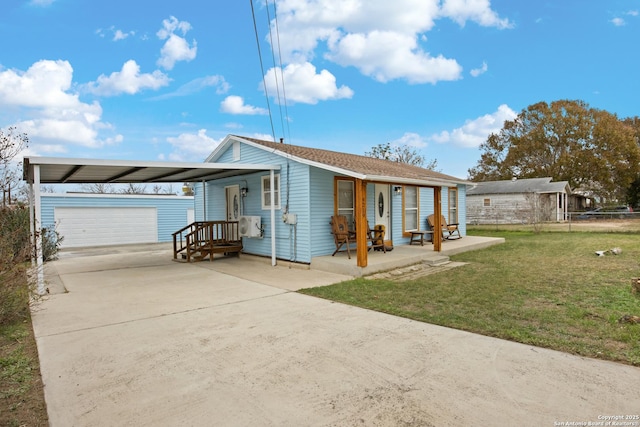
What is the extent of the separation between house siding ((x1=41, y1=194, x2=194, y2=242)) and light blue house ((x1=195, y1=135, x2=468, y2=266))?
545 centimetres

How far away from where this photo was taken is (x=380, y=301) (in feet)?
18.0

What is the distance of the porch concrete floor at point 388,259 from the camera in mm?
7684

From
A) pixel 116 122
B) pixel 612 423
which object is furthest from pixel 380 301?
pixel 116 122

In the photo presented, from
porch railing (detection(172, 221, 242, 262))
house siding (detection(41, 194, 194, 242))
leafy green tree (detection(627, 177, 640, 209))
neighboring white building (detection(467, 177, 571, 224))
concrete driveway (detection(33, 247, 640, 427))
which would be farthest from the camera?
leafy green tree (detection(627, 177, 640, 209))

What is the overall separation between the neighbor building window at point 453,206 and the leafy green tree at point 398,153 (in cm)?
1325

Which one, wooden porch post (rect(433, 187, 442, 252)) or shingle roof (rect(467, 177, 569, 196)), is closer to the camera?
wooden porch post (rect(433, 187, 442, 252))

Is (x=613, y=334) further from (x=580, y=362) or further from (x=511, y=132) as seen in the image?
(x=511, y=132)

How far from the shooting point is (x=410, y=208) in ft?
38.8

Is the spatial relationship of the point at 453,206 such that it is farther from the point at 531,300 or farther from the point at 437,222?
the point at 531,300

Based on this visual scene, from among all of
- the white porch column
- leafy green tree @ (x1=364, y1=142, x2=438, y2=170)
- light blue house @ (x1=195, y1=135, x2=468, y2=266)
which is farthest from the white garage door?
leafy green tree @ (x1=364, y1=142, x2=438, y2=170)

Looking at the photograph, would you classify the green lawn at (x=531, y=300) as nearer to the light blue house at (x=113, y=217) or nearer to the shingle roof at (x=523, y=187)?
the light blue house at (x=113, y=217)

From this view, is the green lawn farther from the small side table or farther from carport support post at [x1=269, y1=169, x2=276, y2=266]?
carport support post at [x1=269, y1=169, x2=276, y2=266]

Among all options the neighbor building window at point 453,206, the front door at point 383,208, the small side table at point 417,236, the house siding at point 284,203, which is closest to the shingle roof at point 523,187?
the neighbor building window at point 453,206

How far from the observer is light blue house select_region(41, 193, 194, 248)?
14.9 meters
